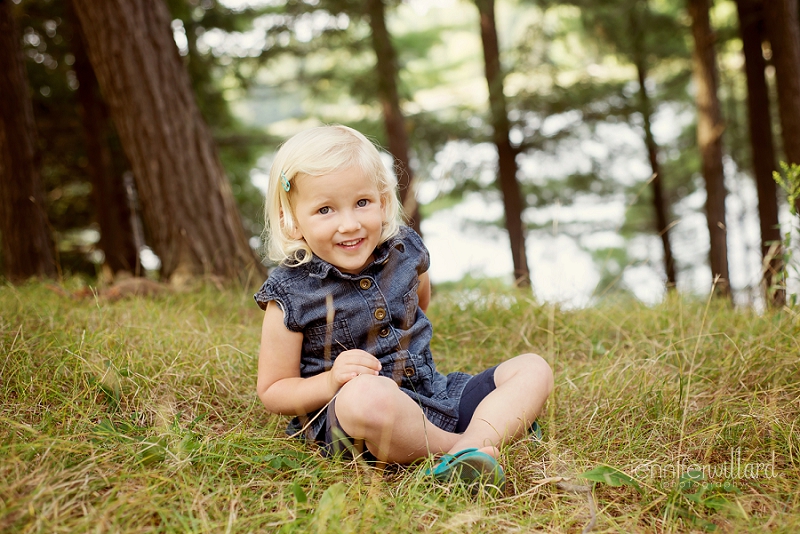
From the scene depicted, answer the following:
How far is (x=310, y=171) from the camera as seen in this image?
5.88ft

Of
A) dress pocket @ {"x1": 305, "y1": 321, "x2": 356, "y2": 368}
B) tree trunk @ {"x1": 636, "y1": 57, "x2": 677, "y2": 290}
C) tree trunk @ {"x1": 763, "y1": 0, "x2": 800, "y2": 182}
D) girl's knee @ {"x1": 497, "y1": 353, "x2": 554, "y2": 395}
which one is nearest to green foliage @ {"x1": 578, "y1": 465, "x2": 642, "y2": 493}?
girl's knee @ {"x1": 497, "y1": 353, "x2": 554, "y2": 395}

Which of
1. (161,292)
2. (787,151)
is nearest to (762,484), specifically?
(161,292)

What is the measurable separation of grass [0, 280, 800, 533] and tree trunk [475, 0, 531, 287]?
228 inches

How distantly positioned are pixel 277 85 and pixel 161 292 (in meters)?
9.14

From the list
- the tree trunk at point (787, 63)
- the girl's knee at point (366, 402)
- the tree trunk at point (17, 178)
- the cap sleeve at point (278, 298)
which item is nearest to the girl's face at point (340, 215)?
the cap sleeve at point (278, 298)

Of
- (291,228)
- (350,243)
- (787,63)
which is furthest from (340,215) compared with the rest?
(787,63)

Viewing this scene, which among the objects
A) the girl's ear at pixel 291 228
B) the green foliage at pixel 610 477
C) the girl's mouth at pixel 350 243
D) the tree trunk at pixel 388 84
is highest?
the tree trunk at pixel 388 84

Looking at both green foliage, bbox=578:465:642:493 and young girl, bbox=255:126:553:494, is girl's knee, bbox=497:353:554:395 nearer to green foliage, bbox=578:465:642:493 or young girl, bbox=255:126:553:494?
young girl, bbox=255:126:553:494

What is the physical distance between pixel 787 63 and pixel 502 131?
404 centimetres

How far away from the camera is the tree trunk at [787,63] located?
16.6ft

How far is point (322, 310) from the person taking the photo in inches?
72.6

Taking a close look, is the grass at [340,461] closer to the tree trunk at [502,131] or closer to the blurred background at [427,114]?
the blurred background at [427,114]

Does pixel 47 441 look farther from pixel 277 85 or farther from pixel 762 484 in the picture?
pixel 277 85

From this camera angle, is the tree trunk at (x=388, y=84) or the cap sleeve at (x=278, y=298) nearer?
the cap sleeve at (x=278, y=298)
